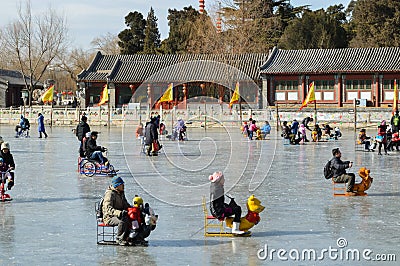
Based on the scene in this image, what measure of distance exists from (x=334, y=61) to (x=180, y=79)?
1203cm

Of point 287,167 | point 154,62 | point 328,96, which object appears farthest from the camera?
point 154,62

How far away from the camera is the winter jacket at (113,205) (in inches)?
340

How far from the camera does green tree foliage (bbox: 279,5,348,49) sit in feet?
206

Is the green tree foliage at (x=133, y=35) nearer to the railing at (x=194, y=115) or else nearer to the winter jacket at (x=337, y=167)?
the railing at (x=194, y=115)

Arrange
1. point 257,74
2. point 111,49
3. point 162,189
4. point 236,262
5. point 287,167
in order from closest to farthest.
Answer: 1. point 236,262
2. point 162,189
3. point 287,167
4. point 257,74
5. point 111,49

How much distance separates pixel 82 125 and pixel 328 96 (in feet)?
113

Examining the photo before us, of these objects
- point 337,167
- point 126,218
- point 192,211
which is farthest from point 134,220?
point 337,167

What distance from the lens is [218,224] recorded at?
9828 millimetres

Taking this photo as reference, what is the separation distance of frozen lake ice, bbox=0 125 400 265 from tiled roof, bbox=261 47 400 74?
3003 cm

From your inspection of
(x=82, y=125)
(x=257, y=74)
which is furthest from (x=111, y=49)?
(x=82, y=125)

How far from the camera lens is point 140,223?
28.3 ft

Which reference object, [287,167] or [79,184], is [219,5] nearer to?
[287,167]

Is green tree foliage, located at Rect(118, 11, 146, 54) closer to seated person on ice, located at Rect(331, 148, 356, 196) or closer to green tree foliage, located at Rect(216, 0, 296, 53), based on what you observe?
green tree foliage, located at Rect(216, 0, 296, 53)

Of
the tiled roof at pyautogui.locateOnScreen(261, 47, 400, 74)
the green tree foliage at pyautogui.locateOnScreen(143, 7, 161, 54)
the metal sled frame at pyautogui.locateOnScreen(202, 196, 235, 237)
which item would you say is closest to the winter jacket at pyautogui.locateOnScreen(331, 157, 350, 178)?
the metal sled frame at pyautogui.locateOnScreen(202, 196, 235, 237)
